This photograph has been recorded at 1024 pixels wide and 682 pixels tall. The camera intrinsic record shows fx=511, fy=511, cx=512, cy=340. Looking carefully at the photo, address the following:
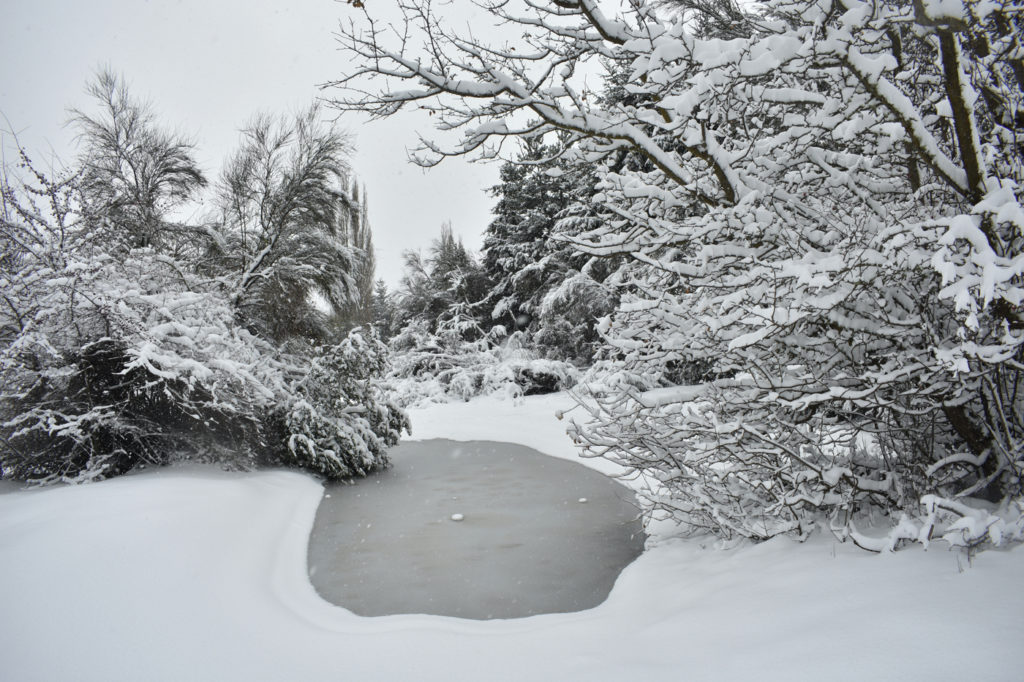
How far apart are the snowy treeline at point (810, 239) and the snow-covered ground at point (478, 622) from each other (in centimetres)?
27

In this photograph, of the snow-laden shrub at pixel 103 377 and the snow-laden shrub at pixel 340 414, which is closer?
the snow-laden shrub at pixel 103 377

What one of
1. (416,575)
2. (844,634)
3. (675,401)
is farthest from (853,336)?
(416,575)

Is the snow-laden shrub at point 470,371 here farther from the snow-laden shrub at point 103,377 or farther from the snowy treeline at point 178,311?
the snow-laden shrub at point 103,377

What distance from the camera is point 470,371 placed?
48.2 ft

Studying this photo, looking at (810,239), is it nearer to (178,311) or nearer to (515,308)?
(178,311)

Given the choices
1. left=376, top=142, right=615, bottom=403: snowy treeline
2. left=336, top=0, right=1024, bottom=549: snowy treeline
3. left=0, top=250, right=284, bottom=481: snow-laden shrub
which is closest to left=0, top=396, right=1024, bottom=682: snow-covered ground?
left=336, top=0, right=1024, bottom=549: snowy treeline

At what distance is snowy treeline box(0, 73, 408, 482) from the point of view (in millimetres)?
4914

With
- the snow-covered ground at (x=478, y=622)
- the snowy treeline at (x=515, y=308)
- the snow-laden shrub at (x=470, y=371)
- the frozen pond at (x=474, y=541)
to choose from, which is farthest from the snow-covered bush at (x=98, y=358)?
the snow-laden shrub at (x=470, y=371)

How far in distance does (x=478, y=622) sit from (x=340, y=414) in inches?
190

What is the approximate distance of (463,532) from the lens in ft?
16.2

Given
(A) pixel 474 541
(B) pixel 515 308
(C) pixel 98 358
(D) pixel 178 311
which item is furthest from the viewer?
(B) pixel 515 308

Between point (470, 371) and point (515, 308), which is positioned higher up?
point (515, 308)

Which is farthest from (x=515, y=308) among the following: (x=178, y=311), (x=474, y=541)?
(x=474, y=541)

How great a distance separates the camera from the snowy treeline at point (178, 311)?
16.1 ft
